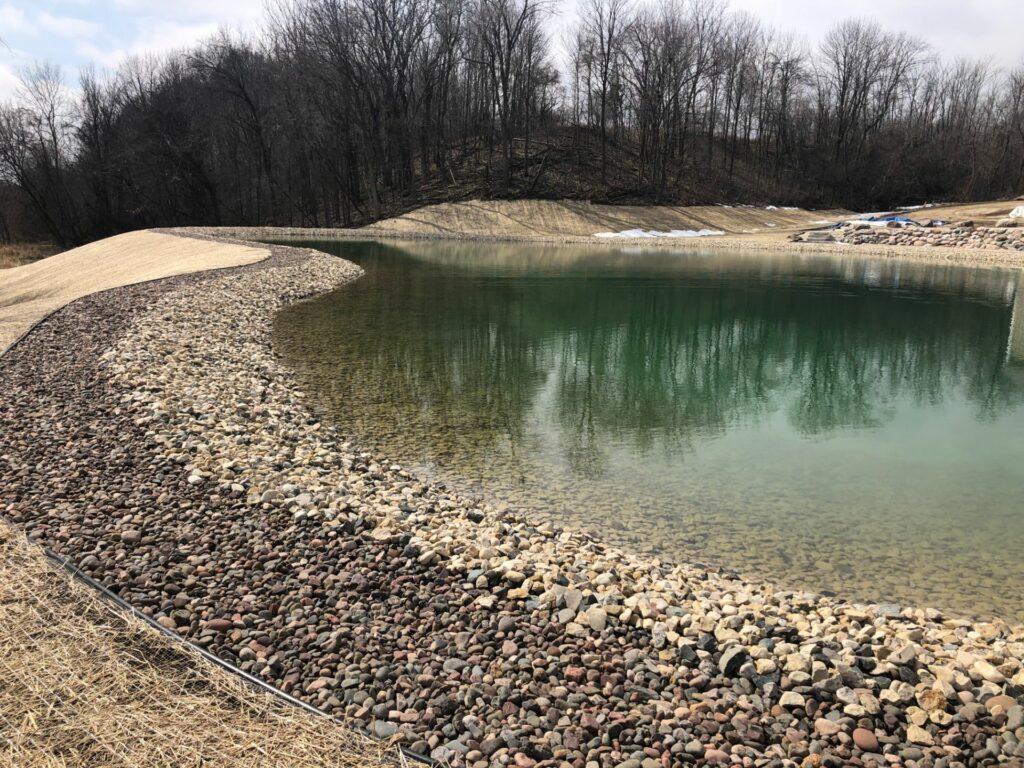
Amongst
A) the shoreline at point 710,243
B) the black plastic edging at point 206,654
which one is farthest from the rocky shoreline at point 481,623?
the shoreline at point 710,243

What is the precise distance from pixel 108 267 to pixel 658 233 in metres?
31.5

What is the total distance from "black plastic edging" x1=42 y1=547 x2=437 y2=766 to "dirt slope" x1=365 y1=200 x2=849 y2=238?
130 ft

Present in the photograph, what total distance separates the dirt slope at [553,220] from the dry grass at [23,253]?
19849 millimetres

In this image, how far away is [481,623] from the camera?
414 cm

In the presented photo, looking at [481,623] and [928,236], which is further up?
[928,236]

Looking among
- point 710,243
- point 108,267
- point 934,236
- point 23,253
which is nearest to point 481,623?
point 108,267

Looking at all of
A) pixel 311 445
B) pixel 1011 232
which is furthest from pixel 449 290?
pixel 1011 232

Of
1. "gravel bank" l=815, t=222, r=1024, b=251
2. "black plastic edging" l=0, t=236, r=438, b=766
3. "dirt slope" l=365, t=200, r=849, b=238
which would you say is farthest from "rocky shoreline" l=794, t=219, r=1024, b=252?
"black plastic edging" l=0, t=236, r=438, b=766

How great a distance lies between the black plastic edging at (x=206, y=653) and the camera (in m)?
3.27

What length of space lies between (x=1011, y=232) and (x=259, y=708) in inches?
1578

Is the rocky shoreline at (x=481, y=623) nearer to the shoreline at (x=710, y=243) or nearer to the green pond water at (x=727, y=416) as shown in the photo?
the green pond water at (x=727, y=416)

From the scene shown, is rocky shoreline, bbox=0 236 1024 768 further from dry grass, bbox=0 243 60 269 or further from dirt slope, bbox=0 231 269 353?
dry grass, bbox=0 243 60 269

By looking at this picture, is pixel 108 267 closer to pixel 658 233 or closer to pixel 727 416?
pixel 727 416

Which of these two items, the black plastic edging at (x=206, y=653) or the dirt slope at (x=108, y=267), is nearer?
the black plastic edging at (x=206, y=653)
